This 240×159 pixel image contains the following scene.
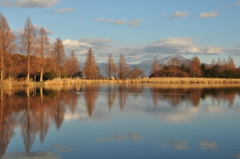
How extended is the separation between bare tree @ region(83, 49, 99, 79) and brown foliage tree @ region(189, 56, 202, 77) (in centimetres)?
2618

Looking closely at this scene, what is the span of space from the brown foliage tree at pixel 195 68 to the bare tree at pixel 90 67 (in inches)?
1031

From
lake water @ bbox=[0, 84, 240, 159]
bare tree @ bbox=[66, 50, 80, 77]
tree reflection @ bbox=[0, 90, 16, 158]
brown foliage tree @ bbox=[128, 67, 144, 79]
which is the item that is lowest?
lake water @ bbox=[0, 84, 240, 159]

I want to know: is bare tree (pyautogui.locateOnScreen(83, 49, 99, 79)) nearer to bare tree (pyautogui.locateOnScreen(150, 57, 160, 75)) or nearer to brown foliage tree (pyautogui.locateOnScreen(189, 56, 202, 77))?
bare tree (pyautogui.locateOnScreen(150, 57, 160, 75))

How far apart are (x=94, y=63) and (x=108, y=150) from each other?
68.8 meters

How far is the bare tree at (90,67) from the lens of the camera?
7091cm

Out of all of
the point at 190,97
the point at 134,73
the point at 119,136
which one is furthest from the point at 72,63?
the point at 119,136

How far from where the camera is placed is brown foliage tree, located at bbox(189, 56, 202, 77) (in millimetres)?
71375

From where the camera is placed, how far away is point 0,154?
546 centimetres

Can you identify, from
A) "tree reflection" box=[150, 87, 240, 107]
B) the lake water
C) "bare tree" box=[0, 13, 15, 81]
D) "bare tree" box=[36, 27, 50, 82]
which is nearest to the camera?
the lake water

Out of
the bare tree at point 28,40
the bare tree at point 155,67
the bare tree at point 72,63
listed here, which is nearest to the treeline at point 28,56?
the bare tree at point 28,40

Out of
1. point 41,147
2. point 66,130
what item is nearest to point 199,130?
point 66,130

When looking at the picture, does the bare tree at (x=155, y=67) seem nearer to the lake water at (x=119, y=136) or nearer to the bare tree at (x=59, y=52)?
the bare tree at (x=59, y=52)

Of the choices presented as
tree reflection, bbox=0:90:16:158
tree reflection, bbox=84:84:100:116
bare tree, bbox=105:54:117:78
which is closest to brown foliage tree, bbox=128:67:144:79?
bare tree, bbox=105:54:117:78

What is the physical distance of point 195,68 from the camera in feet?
237
